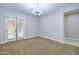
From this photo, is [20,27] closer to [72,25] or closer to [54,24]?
[54,24]

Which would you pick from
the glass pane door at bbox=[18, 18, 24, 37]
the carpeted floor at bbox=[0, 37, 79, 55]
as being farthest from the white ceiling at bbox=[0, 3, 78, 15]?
the carpeted floor at bbox=[0, 37, 79, 55]

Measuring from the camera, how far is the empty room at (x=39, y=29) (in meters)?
2.20

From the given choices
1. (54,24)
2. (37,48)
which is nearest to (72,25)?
(54,24)

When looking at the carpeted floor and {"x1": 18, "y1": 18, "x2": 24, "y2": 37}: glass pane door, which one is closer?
the carpeted floor

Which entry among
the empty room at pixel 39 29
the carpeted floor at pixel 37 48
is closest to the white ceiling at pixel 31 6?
the empty room at pixel 39 29

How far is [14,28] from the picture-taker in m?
2.26

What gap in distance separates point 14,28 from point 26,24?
265 millimetres

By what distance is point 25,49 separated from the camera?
222cm

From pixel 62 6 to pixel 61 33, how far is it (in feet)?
1.80

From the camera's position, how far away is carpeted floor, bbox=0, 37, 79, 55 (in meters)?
2.19

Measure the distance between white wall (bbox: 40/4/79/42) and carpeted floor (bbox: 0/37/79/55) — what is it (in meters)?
0.15

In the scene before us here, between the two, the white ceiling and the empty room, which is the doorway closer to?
the empty room
